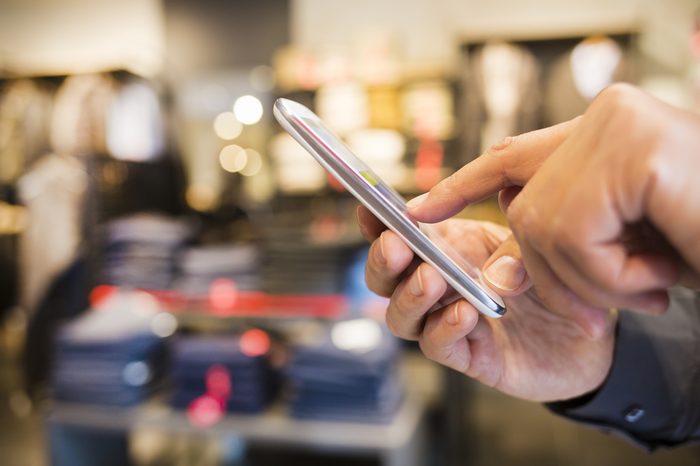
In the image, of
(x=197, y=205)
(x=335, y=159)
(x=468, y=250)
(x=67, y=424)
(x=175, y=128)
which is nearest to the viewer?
(x=335, y=159)

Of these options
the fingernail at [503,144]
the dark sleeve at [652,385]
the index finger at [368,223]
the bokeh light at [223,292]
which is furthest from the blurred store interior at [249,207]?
the fingernail at [503,144]

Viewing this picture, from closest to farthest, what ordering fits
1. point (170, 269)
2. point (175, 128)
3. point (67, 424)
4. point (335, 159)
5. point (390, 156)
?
point (335, 159) < point (67, 424) < point (170, 269) < point (390, 156) < point (175, 128)

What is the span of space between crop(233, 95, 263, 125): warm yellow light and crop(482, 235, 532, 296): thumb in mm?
3290

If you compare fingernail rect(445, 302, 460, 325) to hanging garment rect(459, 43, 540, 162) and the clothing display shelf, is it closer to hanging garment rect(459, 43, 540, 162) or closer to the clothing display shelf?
the clothing display shelf

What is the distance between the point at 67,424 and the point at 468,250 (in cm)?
138

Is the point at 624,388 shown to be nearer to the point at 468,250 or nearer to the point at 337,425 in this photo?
the point at 468,250

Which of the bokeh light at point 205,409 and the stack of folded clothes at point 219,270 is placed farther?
the stack of folded clothes at point 219,270

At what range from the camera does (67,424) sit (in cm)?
145

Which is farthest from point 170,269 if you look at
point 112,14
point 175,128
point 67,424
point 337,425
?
point 112,14

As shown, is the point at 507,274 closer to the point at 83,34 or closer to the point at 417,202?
the point at 417,202

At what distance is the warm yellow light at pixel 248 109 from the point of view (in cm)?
359

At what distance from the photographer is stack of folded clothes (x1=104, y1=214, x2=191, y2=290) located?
71.9 inches

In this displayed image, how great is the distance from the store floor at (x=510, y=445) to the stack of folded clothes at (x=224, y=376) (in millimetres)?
577

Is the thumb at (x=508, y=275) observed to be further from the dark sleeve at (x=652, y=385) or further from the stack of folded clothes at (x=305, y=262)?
the stack of folded clothes at (x=305, y=262)
